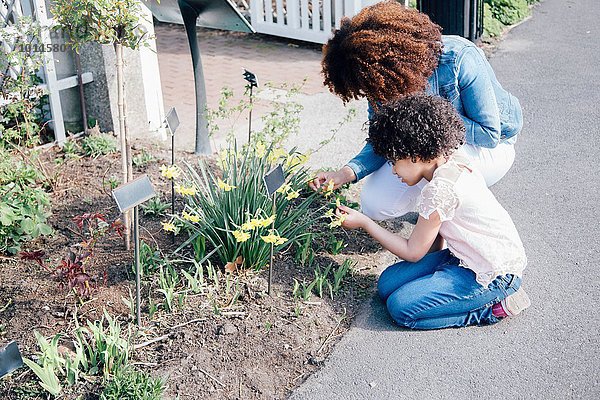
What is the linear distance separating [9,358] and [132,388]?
18.8 inches

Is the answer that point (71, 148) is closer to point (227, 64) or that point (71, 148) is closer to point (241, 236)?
point (241, 236)

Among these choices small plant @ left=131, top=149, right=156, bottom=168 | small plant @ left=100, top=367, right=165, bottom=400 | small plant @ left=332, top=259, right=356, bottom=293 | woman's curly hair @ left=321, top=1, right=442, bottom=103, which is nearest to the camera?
small plant @ left=100, top=367, right=165, bottom=400

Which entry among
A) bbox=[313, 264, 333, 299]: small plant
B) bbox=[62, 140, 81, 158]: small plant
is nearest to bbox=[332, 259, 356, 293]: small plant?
bbox=[313, 264, 333, 299]: small plant

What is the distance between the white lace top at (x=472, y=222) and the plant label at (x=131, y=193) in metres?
1.20

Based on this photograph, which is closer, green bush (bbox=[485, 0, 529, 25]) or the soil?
the soil

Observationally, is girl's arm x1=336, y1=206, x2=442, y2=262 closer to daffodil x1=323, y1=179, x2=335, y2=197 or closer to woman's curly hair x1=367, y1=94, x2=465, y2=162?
daffodil x1=323, y1=179, x2=335, y2=197

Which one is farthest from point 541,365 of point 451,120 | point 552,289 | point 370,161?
point 370,161

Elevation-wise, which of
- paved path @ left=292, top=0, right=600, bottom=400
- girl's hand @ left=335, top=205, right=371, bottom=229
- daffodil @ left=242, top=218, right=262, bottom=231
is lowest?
paved path @ left=292, top=0, right=600, bottom=400

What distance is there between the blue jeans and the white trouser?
65cm

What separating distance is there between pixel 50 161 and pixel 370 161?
7.33 feet

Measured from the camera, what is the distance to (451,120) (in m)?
3.57

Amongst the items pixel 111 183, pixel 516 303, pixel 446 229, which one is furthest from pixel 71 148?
pixel 516 303

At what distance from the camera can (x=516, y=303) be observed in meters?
3.67

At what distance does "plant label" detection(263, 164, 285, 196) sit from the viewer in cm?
333
